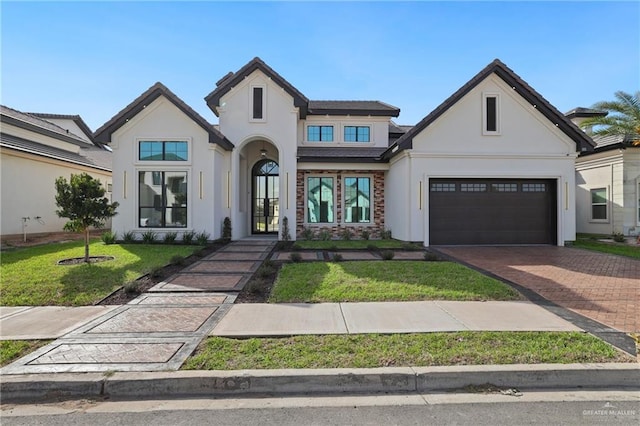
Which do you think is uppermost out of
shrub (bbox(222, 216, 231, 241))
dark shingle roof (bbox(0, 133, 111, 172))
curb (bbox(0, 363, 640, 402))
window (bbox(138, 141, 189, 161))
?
dark shingle roof (bbox(0, 133, 111, 172))

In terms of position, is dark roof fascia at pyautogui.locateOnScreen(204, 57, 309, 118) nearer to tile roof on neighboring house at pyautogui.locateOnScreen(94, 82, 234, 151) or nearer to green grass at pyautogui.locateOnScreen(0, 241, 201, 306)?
tile roof on neighboring house at pyautogui.locateOnScreen(94, 82, 234, 151)

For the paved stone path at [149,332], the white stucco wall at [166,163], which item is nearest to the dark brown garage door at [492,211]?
the paved stone path at [149,332]

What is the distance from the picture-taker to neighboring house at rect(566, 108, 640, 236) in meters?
16.2

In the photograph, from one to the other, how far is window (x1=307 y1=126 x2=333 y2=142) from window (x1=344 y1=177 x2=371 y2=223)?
2.71m

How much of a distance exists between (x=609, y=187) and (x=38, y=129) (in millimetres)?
28851

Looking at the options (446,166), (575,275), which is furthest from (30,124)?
(575,275)

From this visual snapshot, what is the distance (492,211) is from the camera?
13.9 meters

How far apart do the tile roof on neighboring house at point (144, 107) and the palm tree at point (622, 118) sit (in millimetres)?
17451

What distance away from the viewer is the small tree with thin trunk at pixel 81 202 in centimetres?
A: 938

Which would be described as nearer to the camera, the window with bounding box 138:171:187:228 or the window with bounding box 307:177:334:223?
the window with bounding box 138:171:187:228

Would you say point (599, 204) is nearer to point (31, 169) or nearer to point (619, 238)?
point (619, 238)

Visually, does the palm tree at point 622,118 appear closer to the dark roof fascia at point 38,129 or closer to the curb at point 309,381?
the curb at point 309,381

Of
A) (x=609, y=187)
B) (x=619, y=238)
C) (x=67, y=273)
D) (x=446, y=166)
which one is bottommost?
(x=67, y=273)

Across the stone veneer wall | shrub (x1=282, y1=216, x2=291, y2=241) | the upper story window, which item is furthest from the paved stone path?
the upper story window
